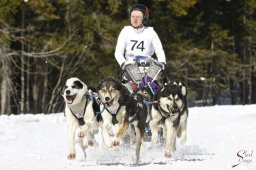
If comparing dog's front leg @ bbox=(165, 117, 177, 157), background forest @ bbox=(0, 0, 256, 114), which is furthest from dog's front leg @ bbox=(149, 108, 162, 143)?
background forest @ bbox=(0, 0, 256, 114)

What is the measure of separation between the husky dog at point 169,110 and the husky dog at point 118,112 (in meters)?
0.28

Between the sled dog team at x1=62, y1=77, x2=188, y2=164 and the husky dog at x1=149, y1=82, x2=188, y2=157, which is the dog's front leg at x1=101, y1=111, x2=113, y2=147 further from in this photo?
the husky dog at x1=149, y1=82, x2=188, y2=157

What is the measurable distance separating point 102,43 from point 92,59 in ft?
2.98

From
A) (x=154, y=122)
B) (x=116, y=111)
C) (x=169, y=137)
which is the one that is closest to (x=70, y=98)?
(x=116, y=111)

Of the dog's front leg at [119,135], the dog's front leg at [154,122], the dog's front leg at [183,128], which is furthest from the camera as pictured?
the dog's front leg at [183,128]

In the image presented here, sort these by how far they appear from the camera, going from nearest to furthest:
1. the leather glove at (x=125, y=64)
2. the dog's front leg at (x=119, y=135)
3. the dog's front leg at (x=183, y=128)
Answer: the dog's front leg at (x=119, y=135) → the dog's front leg at (x=183, y=128) → the leather glove at (x=125, y=64)

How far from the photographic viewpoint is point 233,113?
19.0m

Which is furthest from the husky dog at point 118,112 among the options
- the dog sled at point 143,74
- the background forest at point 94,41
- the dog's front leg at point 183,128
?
the background forest at point 94,41

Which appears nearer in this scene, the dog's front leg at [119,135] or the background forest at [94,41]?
the dog's front leg at [119,135]

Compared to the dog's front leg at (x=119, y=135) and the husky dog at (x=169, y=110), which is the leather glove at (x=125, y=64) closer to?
the husky dog at (x=169, y=110)

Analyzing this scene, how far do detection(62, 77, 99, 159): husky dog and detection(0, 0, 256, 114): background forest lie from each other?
17.4 meters

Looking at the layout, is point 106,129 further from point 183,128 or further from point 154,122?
point 183,128

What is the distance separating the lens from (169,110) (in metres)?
8.51

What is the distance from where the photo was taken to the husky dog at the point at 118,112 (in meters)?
8.12
